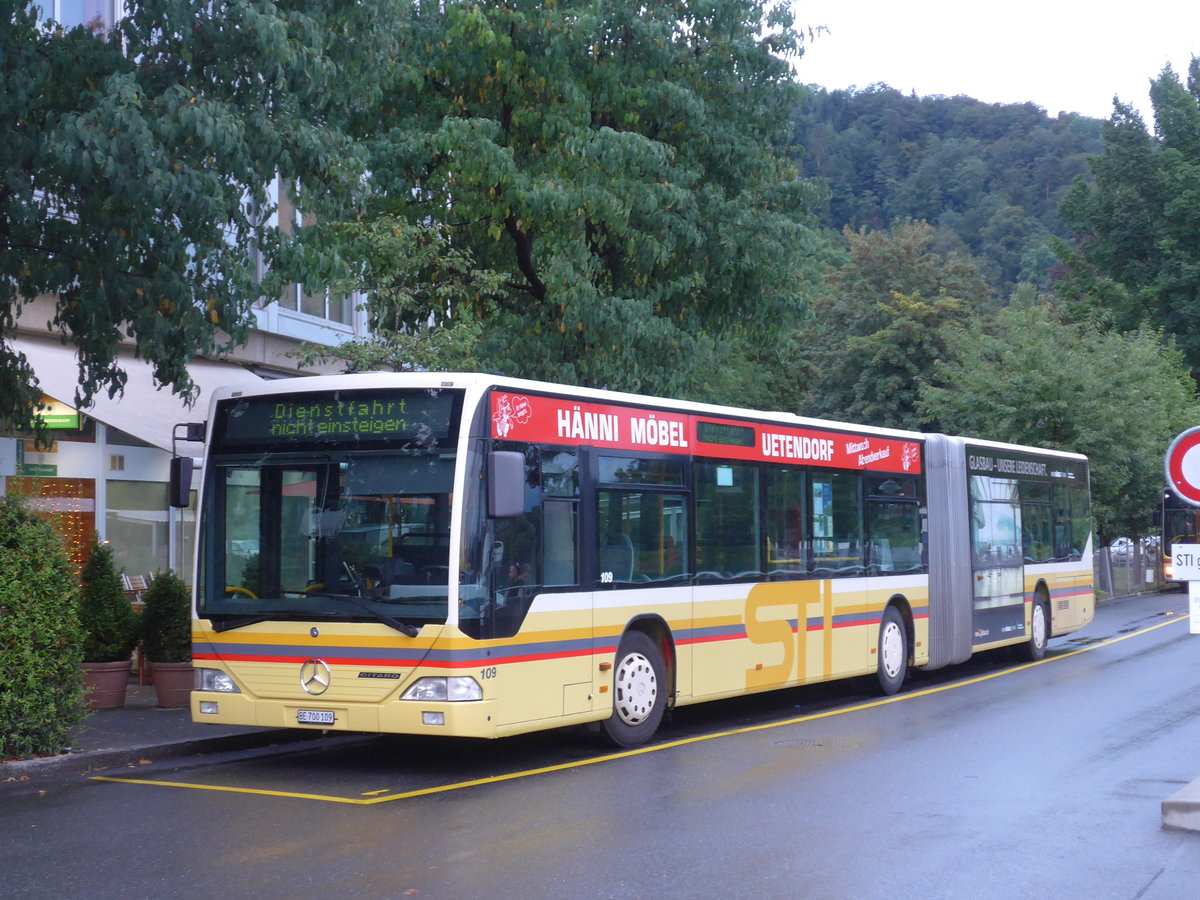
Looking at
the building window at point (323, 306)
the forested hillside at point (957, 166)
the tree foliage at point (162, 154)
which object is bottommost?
the tree foliage at point (162, 154)

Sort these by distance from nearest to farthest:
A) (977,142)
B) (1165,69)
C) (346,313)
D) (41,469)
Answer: (41,469)
(346,313)
(1165,69)
(977,142)

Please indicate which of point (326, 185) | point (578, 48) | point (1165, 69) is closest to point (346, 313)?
point (578, 48)

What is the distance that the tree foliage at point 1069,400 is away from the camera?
1455 inches

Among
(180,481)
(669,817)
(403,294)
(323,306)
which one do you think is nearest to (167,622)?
(180,481)

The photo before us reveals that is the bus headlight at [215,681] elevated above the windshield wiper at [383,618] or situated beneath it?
situated beneath

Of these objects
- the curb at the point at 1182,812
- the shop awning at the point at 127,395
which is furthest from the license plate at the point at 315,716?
the curb at the point at 1182,812

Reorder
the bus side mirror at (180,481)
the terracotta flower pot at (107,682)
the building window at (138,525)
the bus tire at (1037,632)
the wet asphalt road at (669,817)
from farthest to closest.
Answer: the bus tire at (1037,632) → the building window at (138,525) → the terracotta flower pot at (107,682) → the bus side mirror at (180,481) → the wet asphalt road at (669,817)

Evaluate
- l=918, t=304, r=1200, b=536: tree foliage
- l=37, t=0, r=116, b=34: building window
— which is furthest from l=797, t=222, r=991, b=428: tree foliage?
l=37, t=0, r=116, b=34: building window

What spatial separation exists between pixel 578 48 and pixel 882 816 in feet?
41.5

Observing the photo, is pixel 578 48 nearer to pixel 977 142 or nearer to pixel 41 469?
pixel 41 469

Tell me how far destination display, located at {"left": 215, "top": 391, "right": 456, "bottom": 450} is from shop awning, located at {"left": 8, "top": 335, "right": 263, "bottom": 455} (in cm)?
414

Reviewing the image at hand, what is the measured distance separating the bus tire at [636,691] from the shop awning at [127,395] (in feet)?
19.4

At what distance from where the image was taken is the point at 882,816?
359 inches

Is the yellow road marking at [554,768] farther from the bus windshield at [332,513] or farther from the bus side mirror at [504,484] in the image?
the bus side mirror at [504,484]
